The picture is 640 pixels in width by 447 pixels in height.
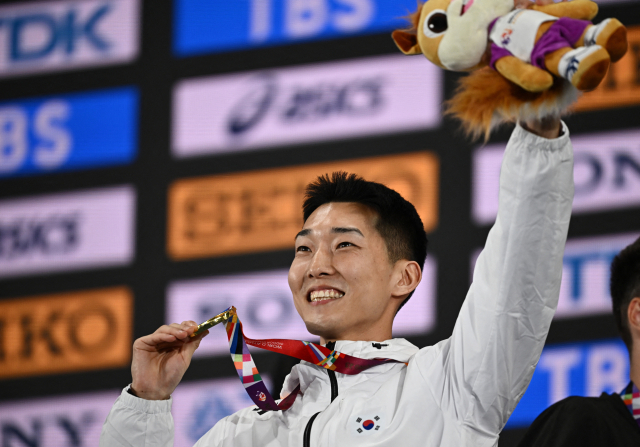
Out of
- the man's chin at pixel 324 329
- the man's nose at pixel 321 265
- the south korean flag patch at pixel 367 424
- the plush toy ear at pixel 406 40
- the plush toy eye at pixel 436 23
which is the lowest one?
the south korean flag patch at pixel 367 424

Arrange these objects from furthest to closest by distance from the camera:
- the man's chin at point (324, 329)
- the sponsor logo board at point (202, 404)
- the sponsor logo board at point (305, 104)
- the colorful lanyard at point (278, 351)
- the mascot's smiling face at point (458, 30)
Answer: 1. the sponsor logo board at point (305, 104)
2. the sponsor logo board at point (202, 404)
3. the man's chin at point (324, 329)
4. the colorful lanyard at point (278, 351)
5. the mascot's smiling face at point (458, 30)

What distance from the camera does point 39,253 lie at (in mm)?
3221

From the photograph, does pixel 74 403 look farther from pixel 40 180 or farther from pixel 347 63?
pixel 347 63

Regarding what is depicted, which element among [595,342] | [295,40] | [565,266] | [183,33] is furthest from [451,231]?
[183,33]

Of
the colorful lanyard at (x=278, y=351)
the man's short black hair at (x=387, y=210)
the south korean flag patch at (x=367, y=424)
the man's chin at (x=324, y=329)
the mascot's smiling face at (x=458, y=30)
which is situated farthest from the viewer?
the man's short black hair at (x=387, y=210)

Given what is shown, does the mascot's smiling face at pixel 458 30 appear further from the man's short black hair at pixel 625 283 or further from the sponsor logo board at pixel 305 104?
the sponsor logo board at pixel 305 104

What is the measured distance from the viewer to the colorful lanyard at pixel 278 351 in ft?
5.36

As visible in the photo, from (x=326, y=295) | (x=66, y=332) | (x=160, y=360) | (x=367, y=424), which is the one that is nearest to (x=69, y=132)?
(x=66, y=332)

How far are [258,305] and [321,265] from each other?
3.75 feet

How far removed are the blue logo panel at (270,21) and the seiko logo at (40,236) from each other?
803 mm

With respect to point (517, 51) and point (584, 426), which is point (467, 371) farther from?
point (517, 51)

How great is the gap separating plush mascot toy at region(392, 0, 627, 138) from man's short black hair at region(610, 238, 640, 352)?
0.90m

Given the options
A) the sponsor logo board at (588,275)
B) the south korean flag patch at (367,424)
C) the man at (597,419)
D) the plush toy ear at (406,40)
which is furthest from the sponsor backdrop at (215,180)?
the plush toy ear at (406,40)

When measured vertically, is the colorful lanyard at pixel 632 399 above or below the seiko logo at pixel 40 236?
below
